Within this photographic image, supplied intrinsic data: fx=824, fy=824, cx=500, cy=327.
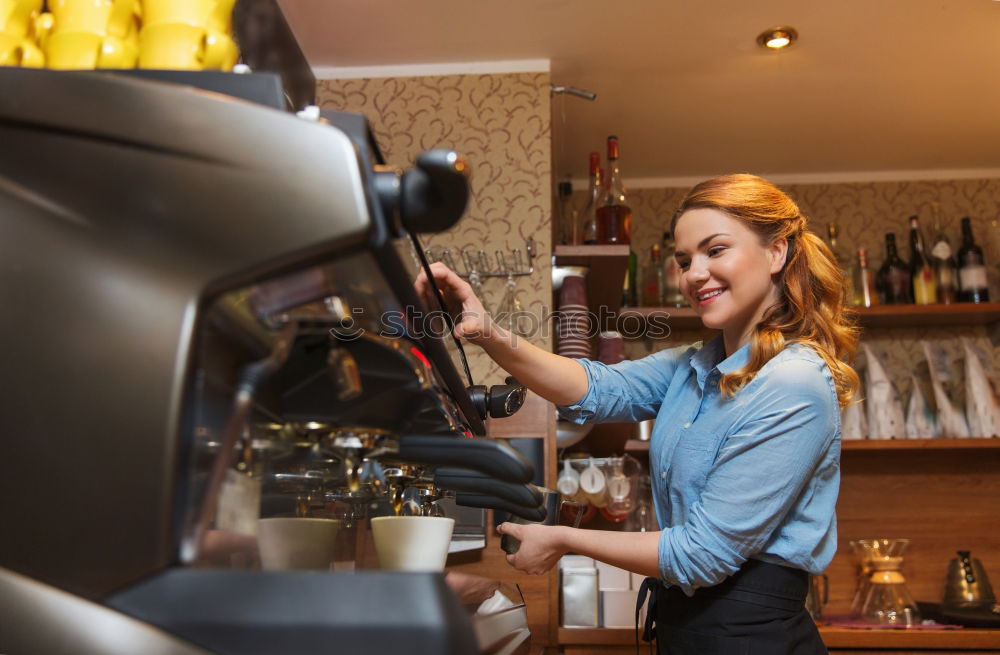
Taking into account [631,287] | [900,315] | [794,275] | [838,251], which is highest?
[838,251]

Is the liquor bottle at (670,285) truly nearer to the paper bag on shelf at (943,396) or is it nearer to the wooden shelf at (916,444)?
the wooden shelf at (916,444)

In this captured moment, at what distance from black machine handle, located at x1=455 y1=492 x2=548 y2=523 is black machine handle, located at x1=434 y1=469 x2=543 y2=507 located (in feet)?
0.08

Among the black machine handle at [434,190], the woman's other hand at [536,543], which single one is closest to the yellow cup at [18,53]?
the black machine handle at [434,190]

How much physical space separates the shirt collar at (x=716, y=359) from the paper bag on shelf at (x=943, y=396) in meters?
1.90

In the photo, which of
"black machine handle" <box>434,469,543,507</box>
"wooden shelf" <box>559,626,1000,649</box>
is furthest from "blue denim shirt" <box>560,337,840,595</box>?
"wooden shelf" <box>559,626,1000,649</box>

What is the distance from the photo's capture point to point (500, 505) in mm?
800

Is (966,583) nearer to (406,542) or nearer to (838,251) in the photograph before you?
(838,251)

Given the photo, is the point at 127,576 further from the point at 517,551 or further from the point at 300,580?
the point at 517,551

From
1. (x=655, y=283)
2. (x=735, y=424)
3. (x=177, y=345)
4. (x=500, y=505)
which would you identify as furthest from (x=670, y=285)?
(x=177, y=345)

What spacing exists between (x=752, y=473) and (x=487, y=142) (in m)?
1.54

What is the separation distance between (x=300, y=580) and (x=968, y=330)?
324 cm

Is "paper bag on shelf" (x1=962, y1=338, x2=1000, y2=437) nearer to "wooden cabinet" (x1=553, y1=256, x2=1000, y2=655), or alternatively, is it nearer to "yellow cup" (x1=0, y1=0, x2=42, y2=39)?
"wooden cabinet" (x1=553, y1=256, x2=1000, y2=655)

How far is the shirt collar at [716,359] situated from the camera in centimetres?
123

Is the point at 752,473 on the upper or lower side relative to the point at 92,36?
lower
